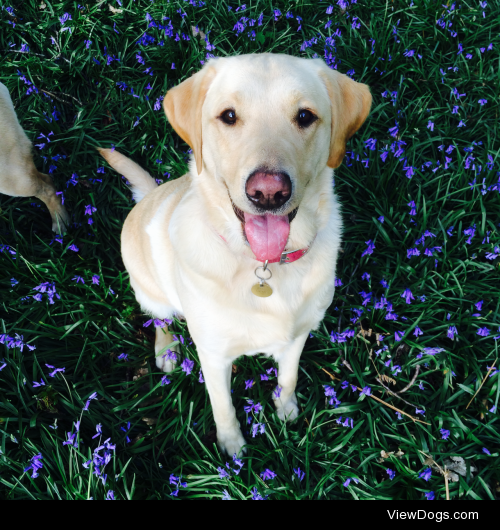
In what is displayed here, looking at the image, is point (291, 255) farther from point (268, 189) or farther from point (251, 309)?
point (268, 189)

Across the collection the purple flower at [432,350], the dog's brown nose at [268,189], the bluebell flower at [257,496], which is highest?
the dog's brown nose at [268,189]

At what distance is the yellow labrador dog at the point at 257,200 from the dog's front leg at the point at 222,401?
13mm

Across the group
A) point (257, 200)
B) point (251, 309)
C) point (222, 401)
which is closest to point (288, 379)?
point (222, 401)

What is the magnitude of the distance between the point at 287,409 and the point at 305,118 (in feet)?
6.24

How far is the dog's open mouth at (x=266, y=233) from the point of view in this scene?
192cm

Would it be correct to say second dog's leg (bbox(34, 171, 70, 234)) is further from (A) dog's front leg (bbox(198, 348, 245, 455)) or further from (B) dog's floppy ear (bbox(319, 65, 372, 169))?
(B) dog's floppy ear (bbox(319, 65, 372, 169))

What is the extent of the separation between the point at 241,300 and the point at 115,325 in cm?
155

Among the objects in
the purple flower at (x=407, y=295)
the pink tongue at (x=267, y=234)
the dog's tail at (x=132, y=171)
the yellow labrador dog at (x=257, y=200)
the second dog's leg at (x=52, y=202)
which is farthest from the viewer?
the second dog's leg at (x=52, y=202)

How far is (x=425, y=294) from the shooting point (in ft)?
10.0

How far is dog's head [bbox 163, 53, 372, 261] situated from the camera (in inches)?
68.2

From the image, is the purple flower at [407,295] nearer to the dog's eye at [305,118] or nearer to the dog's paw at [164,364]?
the dog's eye at [305,118]

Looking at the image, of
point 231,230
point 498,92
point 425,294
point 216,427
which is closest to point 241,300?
point 231,230

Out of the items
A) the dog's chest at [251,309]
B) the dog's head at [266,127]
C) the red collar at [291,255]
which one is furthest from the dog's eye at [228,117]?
the dog's chest at [251,309]

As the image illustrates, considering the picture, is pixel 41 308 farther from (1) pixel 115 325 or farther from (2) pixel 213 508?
(2) pixel 213 508
